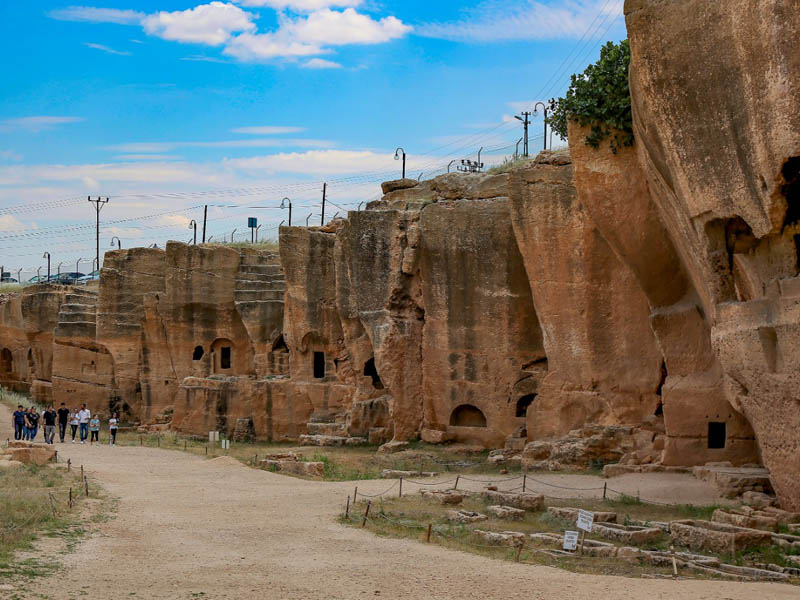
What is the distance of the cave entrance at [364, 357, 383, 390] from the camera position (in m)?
33.8

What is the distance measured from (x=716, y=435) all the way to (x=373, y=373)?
14191 millimetres

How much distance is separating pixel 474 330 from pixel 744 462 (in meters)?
9.09

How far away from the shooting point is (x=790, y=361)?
16.6 metres

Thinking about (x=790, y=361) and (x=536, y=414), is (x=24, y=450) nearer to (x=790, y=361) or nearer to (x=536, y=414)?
(x=536, y=414)

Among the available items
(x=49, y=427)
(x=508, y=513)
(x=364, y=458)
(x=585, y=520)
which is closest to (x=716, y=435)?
(x=508, y=513)

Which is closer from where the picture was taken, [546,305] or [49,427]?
[546,305]

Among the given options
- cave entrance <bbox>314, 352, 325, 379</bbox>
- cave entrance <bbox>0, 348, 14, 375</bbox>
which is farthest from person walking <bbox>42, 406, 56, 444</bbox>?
cave entrance <bbox>0, 348, 14, 375</bbox>

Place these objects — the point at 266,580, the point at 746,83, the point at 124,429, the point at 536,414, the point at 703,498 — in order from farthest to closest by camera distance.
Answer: the point at 124,429 < the point at 536,414 < the point at 703,498 < the point at 746,83 < the point at 266,580

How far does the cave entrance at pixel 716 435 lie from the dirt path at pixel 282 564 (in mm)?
1953

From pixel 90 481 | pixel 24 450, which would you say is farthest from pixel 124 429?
pixel 90 481

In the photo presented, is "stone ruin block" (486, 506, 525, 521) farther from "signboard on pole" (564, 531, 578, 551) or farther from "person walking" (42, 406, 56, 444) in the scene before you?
"person walking" (42, 406, 56, 444)

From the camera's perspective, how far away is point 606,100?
73.5 ft

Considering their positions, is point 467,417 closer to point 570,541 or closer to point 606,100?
point 606,100

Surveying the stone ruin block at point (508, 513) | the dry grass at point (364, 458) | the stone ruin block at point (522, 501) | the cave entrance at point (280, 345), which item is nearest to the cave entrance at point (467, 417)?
the dry grass at point (364, 458)
